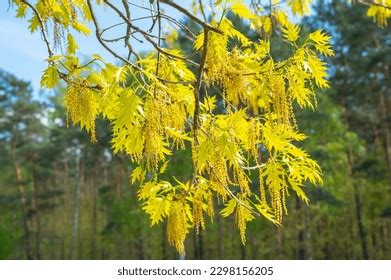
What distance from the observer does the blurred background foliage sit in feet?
64.7

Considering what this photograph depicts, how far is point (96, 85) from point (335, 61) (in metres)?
24.8

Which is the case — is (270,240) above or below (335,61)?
below

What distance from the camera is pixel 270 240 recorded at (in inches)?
1160

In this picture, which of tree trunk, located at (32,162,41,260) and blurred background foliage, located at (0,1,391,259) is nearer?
blurred background foliage, located at (0,1,391,259)

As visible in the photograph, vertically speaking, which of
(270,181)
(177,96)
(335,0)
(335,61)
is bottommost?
(270,181)

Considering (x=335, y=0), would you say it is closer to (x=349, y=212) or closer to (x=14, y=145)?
(x=349, y=212)

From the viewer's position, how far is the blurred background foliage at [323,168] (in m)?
19.7

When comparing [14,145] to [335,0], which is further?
[14,145]

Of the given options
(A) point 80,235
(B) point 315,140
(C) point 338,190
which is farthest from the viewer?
(A) point 80,235

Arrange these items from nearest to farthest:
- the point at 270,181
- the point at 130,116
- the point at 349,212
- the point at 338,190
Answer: the point at 130,116, the point at 270,181, the point at 338,190, the point at 349,212

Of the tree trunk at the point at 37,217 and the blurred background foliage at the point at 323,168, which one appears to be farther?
the tree trunk at the point at 37,217

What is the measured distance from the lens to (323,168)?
683 inches

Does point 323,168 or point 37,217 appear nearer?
point 323,168

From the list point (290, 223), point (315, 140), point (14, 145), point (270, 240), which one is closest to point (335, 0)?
point (315, 140)
